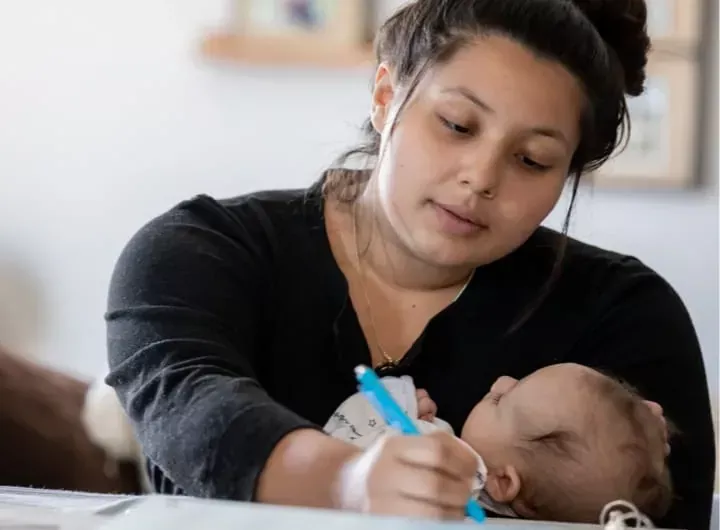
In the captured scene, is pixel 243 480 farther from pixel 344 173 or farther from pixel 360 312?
pixel 344 173

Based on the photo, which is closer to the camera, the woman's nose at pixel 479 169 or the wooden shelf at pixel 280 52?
the woman's nose at pixel 479 169

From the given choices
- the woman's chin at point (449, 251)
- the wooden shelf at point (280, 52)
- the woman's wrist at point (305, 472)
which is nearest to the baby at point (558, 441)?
the woman's chin at point (449, 251)

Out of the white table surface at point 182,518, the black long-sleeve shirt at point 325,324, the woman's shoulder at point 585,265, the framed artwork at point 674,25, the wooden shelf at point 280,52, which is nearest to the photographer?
the white table surface at point 182,518

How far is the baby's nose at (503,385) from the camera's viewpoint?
1066 mm

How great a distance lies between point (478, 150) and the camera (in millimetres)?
1013

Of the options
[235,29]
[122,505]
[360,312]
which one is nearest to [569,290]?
[360,312]

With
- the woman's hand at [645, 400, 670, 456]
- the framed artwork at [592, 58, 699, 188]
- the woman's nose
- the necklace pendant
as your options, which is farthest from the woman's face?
the framed artwork at [592, 58, 699, 188]

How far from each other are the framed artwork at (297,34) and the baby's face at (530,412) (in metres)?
1.02

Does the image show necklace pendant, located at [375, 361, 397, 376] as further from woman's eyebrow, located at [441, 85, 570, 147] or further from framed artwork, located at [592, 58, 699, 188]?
framed artwork, located at [592, 58, 699, 188]

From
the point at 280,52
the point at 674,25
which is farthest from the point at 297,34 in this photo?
Answer: the point at 674,25

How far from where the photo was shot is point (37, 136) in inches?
86.7

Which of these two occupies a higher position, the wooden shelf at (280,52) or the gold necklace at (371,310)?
the wooden shelf at (280,52)

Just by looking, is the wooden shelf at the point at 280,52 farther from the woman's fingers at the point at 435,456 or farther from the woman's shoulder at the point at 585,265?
the woman's fingers at the point at 435,456

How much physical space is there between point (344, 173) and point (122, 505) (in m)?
0.65
